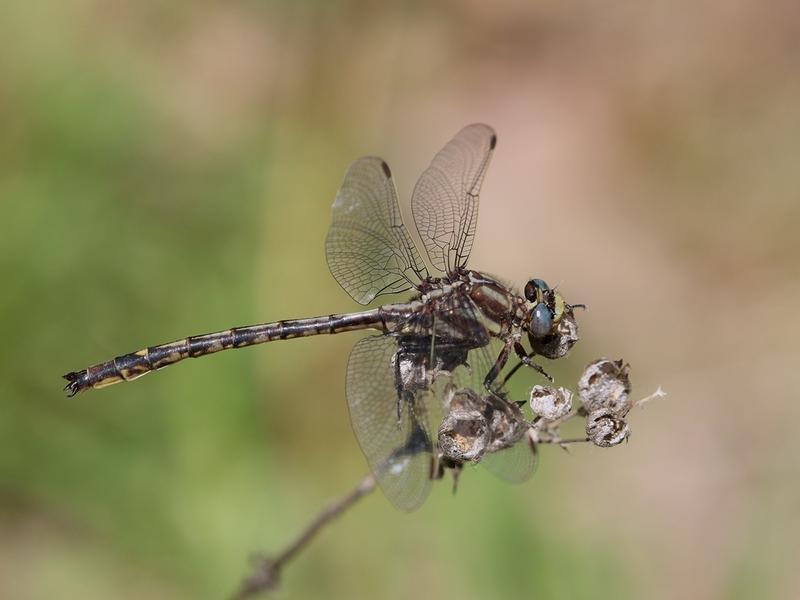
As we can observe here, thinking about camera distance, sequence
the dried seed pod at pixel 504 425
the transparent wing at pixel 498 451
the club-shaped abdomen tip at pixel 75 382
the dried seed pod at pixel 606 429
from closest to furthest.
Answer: the dried seed pod at pixel 606 429, the dried seed pod at pixel 504 425, the transparent wing at pixel 498 451, the club-shaped abdomen tip at pixel 75 382

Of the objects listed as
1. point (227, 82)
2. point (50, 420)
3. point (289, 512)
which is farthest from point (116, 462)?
point (227, 82)

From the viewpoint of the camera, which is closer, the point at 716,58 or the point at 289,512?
the point at 289,512

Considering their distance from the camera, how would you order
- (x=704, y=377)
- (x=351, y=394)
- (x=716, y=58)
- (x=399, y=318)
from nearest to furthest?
(x=351, y=394) < (x=399, y=318) < (x=704, y=377) < (x=716, y=58)

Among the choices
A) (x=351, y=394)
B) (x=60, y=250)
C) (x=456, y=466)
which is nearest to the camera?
(x=456, y=466)

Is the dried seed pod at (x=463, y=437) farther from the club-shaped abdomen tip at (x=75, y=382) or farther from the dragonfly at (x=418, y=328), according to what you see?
the club-shaped abdomen tip at (x=75, y=382)

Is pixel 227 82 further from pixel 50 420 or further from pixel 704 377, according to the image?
pixel 704 377

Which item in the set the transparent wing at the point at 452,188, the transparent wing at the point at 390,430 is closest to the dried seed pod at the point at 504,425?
the transparent wing at the point at 390,430
